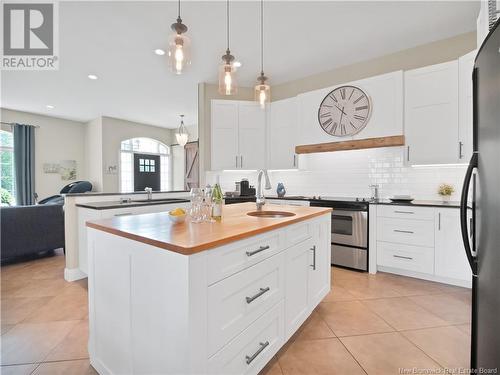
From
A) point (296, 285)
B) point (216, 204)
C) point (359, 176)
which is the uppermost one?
point (359, 176)

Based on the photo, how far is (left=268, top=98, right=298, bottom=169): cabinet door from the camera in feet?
13.2

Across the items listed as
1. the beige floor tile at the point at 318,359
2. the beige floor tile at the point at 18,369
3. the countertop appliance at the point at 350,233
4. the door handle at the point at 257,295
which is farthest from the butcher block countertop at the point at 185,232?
the countertop appliance at the point at 350,233

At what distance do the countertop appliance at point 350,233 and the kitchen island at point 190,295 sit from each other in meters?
1.71

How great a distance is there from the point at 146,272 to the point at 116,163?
6.62 m

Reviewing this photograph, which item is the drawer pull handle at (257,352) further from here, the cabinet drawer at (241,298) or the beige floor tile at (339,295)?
the beige floor tile at (339,295)

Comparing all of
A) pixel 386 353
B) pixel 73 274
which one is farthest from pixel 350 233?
pixel 73 274

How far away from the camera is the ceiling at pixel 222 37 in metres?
2.49

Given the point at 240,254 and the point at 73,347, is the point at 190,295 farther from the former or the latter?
the point at 73,347

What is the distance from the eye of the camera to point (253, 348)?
4.40 ft

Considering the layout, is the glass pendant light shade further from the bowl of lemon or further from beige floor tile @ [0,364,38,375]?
beige floor tile @ [0,364,38,375]

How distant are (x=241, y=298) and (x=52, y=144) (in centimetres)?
746

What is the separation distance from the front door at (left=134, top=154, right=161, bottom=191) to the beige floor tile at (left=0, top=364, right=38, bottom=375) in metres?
6.27

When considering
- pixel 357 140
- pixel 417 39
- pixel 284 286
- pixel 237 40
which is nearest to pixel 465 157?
pixel 357 140

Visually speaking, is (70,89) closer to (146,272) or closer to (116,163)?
(116,163)
